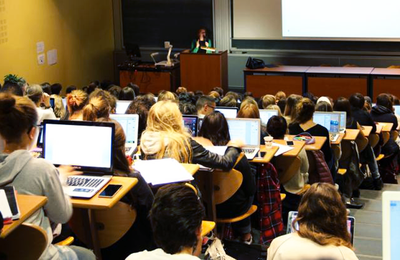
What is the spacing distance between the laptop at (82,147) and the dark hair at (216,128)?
107cm

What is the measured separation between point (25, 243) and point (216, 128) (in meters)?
2.22

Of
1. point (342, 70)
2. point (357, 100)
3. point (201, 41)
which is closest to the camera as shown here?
point (357, 100)

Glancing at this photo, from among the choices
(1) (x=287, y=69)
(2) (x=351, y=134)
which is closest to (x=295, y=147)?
(2) (x=351, y=134)

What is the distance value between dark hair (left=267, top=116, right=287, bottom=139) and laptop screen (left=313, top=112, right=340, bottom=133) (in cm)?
104

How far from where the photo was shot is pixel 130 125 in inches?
204

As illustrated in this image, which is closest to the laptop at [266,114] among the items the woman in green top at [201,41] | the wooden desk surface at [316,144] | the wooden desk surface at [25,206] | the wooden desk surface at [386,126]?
the wooden desk surface at [316,144]

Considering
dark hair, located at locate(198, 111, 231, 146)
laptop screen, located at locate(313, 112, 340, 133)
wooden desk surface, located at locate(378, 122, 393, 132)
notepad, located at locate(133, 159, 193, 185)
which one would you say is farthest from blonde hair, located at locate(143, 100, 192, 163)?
wooden desk surface, located at locate(378, 122, 393, 132)

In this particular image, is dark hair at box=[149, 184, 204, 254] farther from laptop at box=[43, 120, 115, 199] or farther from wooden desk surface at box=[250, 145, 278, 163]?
wooden desk surface at box=[250, 145, 278, 163]

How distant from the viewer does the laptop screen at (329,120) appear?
6.38 meters

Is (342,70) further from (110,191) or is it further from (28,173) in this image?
(28,173)

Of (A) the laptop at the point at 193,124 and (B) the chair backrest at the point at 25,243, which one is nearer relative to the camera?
(B) the chair backrest at the point at 25,243

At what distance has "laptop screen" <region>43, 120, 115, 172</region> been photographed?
3770 mm

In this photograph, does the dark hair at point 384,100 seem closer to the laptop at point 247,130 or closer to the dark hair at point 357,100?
the dark hair at point 357,100

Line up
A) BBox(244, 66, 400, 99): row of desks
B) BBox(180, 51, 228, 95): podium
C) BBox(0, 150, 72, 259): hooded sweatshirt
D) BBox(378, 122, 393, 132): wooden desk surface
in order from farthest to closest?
BBox(180, 51, 228, 95): podium < BBox(244, 66, 400, 99): row of desks < BBox(378, 122, 393, 132): wooden desk surface < BBox(0, 150, 72, 259): hooded sweatshirt
